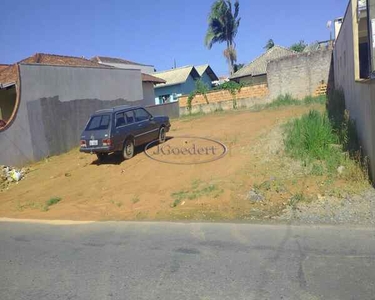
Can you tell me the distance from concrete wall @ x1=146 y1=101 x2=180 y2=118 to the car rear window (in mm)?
10676

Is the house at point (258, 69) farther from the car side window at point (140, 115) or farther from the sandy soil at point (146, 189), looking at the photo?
the sandy soil at point (146, 189)

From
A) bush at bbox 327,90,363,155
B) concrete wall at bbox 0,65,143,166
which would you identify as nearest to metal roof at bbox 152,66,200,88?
concrete wall at bbox 0,65,143,166

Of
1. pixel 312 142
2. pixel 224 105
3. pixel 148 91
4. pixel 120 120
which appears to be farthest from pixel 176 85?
pixel 312 142

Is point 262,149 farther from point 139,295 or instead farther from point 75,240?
point 139,295

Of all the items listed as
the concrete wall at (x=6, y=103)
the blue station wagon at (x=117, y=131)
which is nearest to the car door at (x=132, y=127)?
the blue station wagon at (x=117, y=131)

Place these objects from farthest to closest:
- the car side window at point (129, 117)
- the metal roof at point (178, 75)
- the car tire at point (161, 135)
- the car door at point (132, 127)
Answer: the metal roof at point (178, 75) → the car tire at point (161, 135) → the car side window at point (129, 117) → the car door at point (132, 127)

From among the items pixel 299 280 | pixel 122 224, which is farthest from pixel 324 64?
pixel 299 280

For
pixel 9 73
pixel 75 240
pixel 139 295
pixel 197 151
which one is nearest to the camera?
pixel 139 295

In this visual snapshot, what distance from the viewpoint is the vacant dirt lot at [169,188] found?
274 inches

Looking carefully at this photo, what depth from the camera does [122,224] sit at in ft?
21.6

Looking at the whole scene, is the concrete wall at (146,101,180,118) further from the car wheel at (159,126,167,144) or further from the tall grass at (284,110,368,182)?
the tall grass at (284,110,368,182)

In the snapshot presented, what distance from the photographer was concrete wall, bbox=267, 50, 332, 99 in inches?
937

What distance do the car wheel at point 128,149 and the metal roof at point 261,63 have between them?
25672mm

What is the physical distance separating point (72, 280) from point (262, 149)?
6815mm
